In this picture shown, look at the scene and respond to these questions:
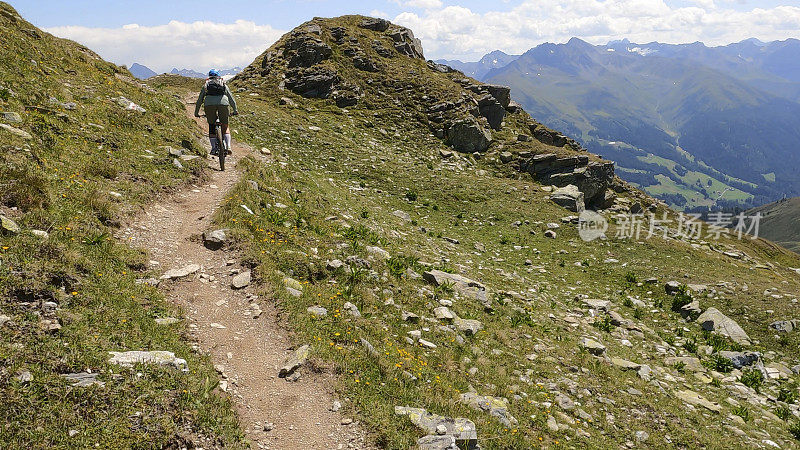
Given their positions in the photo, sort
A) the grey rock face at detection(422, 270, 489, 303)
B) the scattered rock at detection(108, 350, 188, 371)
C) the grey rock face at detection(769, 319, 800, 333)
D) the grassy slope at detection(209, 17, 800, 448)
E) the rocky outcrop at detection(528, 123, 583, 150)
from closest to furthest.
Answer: the scattered rock at detection(108, 350, 188, 371) → the grassy slope at detection(209, 17, 800, 448) → the grey rock face at detection(422, 270, 489, 303) → the grey rock face at detection(769, 319, 800, 333) → the rocky outcrop at detection(528, 123, 583, 150)

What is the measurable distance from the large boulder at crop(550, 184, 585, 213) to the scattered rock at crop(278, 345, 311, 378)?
99.9 ft

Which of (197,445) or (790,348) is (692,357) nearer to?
(790,348)

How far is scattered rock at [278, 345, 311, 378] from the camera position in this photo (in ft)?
27.0

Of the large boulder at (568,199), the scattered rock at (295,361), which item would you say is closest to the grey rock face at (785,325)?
the large boulder at (568,199)

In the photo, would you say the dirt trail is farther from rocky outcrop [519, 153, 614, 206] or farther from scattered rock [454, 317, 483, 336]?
rocky outcrop [519, 153, 614, 206]

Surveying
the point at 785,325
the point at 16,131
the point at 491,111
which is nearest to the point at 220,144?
the point at 16,131

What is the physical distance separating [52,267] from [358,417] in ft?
22.7

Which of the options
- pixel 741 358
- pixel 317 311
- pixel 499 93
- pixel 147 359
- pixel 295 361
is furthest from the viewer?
pixel 499 93

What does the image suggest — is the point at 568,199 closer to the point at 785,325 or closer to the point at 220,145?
the point at 785,325

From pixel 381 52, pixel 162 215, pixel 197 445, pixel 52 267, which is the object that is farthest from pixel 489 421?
pixel 381 52

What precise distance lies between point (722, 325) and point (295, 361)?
20.2 m

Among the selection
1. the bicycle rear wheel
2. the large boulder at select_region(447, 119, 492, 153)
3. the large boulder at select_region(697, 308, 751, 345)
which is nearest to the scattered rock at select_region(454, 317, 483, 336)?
the large boulder at select_region(697, 308, 751, 345)

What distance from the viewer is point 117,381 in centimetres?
626

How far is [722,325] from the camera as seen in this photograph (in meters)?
18.1
